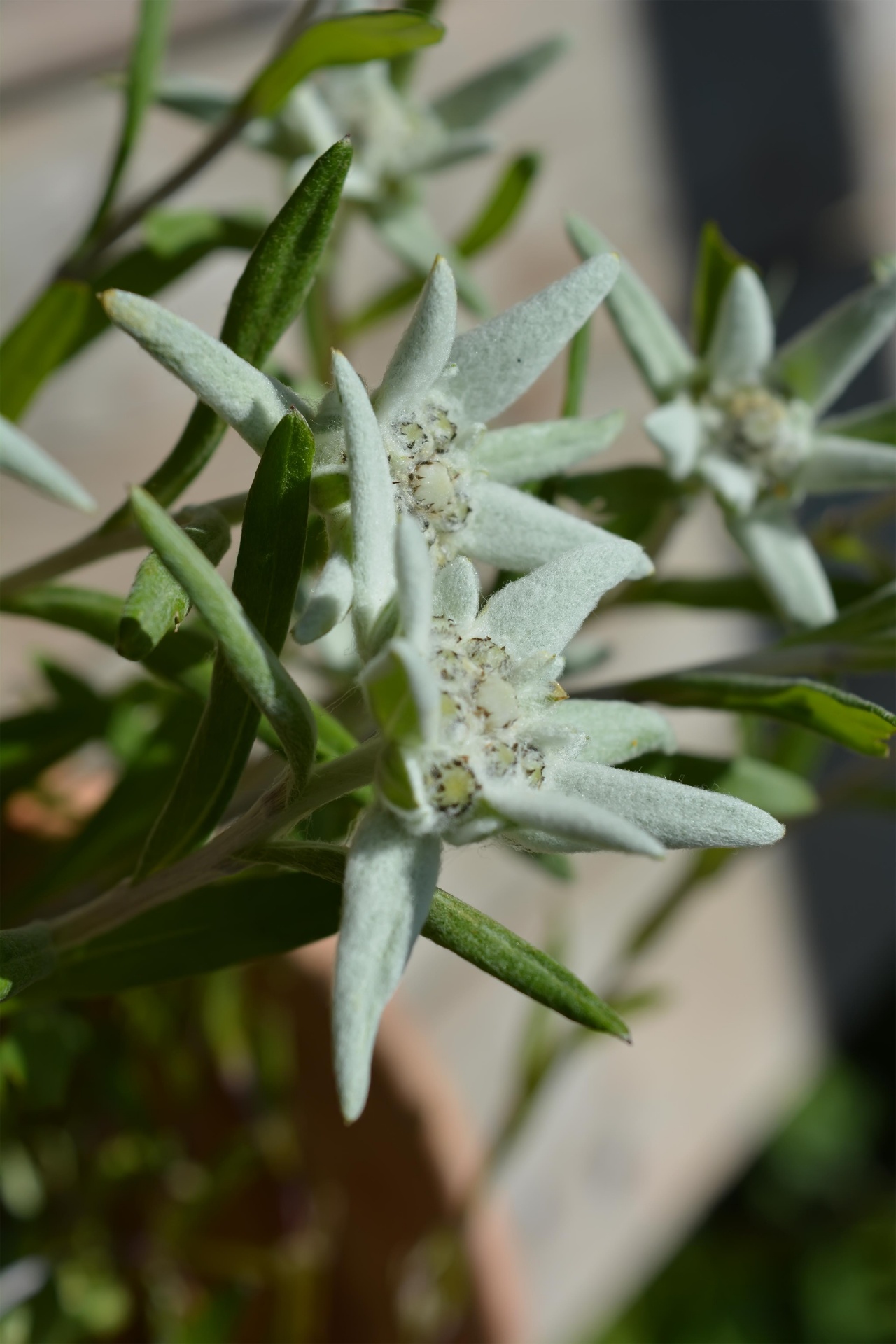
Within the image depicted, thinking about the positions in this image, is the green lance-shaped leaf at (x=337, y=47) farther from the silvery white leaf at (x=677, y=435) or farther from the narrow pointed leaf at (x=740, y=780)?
the narrow pointed leaf at (x=740, y=780)

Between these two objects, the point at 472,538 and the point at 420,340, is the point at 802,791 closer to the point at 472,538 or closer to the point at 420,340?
the point at 472,538

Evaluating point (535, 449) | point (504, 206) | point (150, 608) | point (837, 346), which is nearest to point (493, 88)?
point (504, 206)

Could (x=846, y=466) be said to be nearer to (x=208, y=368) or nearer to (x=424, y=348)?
(x=424, y=348)

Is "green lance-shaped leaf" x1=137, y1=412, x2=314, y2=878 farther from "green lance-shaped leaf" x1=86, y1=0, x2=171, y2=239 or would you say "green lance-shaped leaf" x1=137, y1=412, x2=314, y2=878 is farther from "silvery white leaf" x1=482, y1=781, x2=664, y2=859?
"green lance-shaped leaf" x1=86, y1=0, x2=171, y2=239

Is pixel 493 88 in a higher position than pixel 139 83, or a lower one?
lower

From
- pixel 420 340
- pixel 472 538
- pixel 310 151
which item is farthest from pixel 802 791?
pixel 310 151

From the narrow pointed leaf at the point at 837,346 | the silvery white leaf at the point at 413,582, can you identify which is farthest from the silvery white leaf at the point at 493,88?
the silvery white leaf at the point at 413,582
